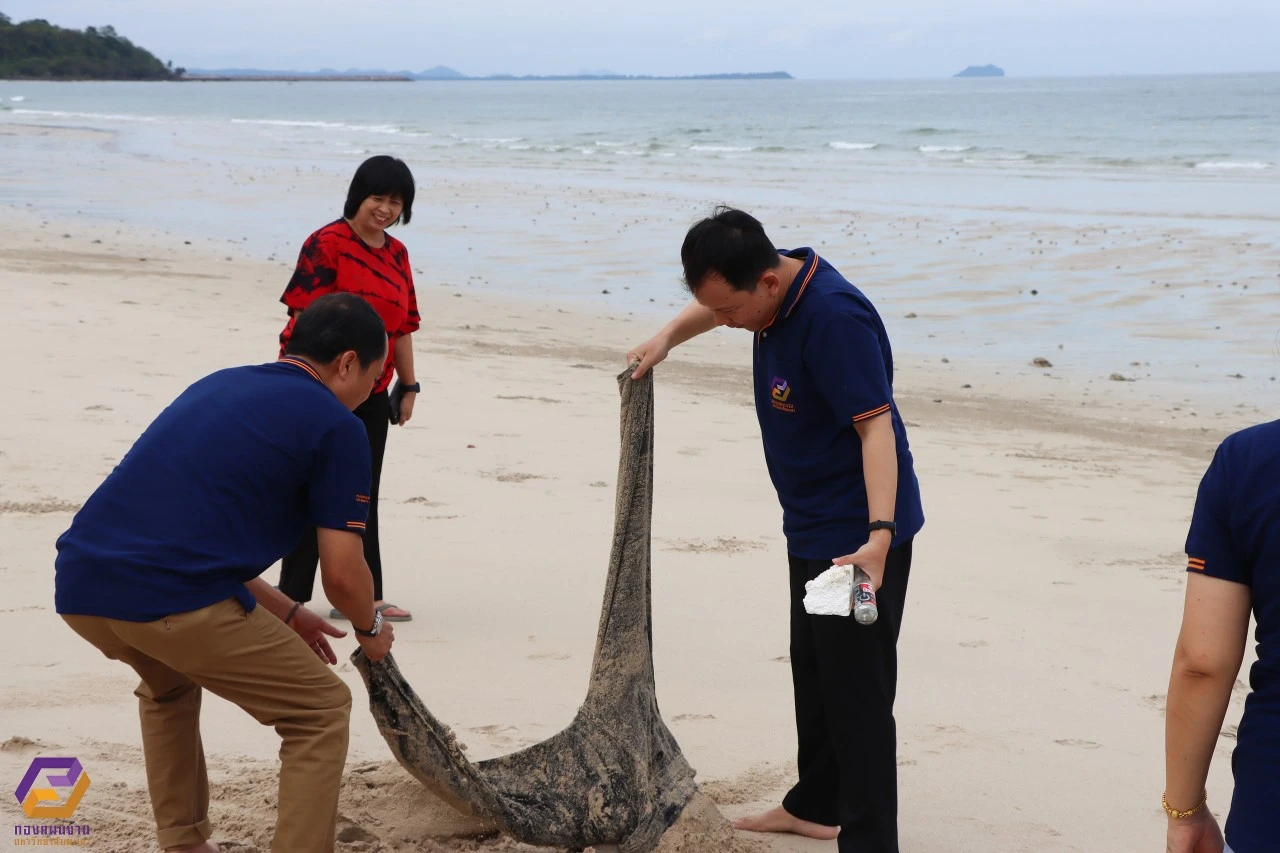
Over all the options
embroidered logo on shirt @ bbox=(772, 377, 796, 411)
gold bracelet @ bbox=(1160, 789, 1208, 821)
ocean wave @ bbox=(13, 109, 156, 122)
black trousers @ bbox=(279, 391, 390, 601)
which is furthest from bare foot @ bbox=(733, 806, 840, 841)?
ocean wave @ bbox=(13, 109, 156, 122)

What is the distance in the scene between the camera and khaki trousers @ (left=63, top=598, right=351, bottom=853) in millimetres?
2525

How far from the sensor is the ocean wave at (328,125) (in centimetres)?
5372

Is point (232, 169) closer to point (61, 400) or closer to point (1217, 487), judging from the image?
point (61, 400)

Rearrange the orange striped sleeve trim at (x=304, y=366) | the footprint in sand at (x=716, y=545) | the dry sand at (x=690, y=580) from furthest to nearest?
the footprint in sand at (x=716, y=545)
the dry sand at (x=690, y=580)
the orange striped sleeve trim at (x=304, y=366)

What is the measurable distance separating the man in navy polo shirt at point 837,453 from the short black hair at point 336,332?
0.72 metres

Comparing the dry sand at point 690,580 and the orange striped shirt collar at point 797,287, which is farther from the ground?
the orange striped shirt collar at point 797,287

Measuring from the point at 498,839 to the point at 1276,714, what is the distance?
6.67 feet

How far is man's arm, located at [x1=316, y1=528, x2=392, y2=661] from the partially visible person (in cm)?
155

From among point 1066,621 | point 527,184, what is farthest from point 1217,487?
point 527,184

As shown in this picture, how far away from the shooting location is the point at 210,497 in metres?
2.51

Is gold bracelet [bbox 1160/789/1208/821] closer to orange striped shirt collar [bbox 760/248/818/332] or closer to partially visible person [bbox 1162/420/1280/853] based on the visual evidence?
partially visible person [bbox 1162/420/1280/853]

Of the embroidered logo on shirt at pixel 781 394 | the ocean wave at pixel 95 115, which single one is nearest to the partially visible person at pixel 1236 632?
the embroidered logo on shirt at pixel 781 394

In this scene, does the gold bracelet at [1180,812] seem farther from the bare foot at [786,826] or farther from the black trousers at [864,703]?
the bare foot at [786,826]

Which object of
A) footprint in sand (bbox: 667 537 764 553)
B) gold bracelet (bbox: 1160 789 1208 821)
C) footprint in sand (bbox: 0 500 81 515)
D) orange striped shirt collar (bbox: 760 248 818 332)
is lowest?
footprint in sand (bbox: 667 537 764 553)
